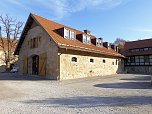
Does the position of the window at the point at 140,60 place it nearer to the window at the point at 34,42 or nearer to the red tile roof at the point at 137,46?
the red tile roof at the point at 137,46

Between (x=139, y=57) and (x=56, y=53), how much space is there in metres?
22.4

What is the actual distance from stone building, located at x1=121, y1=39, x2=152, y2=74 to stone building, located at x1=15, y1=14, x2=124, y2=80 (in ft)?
33.3

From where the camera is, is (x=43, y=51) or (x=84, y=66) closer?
(x=43, y=51)

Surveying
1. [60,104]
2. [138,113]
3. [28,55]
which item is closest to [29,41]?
[28,55]

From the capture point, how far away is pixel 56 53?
19938 mm

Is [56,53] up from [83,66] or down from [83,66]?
up

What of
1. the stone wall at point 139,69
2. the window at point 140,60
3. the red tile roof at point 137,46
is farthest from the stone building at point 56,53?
the red tile roof at point 137,46

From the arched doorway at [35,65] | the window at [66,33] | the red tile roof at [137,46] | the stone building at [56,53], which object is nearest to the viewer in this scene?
the stone building at [56,53]

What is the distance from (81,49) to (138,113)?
15313 millimetres

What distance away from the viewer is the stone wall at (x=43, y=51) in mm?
20234

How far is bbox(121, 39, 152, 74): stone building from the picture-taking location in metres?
35.9

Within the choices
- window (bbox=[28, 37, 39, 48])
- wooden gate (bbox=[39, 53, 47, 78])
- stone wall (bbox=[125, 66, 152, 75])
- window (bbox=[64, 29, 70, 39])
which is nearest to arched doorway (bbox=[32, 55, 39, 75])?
window (bbox=[28, 37, 39, 48])

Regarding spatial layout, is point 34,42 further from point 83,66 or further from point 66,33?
point 83,66

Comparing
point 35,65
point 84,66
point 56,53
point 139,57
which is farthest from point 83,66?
point 139,57
